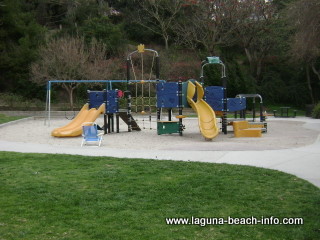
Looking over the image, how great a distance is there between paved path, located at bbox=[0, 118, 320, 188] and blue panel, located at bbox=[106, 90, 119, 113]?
5.42 metres

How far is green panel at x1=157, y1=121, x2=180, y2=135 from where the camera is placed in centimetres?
1762

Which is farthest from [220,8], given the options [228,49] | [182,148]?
[182,148]

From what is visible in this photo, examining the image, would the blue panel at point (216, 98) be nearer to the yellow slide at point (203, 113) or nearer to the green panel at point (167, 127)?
the yellow slide at point (203, 113)

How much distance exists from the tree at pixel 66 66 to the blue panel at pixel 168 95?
12.5 meters

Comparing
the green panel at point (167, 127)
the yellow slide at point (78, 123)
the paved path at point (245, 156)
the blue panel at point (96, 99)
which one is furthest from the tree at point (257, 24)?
the paved path at point (245, 156)

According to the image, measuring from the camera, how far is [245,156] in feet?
36.0

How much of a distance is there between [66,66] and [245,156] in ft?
69.1

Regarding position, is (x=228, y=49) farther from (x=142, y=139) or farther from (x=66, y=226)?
(x=66, y=226)

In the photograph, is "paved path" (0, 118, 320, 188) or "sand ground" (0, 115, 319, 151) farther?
"sand ground" (0, 115, 319, 151)

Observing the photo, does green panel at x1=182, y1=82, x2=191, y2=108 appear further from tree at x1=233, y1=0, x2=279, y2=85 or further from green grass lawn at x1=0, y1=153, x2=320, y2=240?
tree at x1=233, y1=0, x2=279, y2=85

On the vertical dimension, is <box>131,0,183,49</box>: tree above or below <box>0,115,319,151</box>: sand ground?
above

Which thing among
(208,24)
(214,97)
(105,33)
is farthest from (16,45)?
(214,97)

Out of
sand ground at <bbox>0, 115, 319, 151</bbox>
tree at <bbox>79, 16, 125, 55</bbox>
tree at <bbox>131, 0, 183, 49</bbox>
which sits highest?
tree at <bbox>131, 0, 183, 49</bbox>

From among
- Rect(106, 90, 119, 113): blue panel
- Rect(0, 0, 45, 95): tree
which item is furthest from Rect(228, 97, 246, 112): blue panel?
Rect(0, 0, 45, 95): tree
